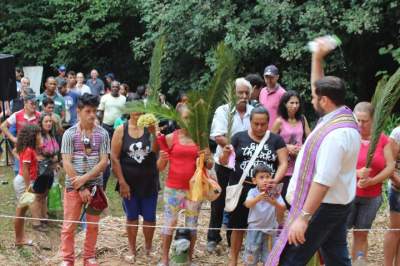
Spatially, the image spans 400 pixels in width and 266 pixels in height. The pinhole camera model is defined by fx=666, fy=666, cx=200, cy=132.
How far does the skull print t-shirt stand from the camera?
6.18 meters

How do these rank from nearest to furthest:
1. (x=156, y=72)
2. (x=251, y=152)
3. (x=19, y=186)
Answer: (x=251, y=152)
(x=156, y=72)
(x=19, y=186)

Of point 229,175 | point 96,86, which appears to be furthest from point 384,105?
point 96,86

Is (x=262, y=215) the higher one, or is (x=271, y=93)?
(x=271, y=93)

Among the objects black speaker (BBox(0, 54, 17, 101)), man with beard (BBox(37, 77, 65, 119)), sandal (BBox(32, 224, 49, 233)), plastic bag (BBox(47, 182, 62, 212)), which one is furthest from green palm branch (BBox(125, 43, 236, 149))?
black speaker (BBox(0, 54, 17, 101))

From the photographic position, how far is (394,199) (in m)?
6.12

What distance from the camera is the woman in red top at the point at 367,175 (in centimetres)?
590

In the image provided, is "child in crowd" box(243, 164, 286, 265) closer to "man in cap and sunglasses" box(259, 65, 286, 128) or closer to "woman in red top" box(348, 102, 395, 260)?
"woman in red top" box(348, 102, 395, 260)

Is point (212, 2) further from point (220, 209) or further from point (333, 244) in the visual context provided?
point (333, 244)

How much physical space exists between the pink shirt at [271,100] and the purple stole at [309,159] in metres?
2.93

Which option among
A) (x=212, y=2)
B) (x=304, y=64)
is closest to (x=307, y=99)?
(x=304, y=64)

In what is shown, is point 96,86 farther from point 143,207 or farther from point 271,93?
point 143,207

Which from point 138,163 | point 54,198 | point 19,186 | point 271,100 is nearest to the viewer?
point 138,163

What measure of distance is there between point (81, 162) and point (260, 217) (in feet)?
5.84

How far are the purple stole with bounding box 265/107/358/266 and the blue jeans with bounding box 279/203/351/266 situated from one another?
88 mm
